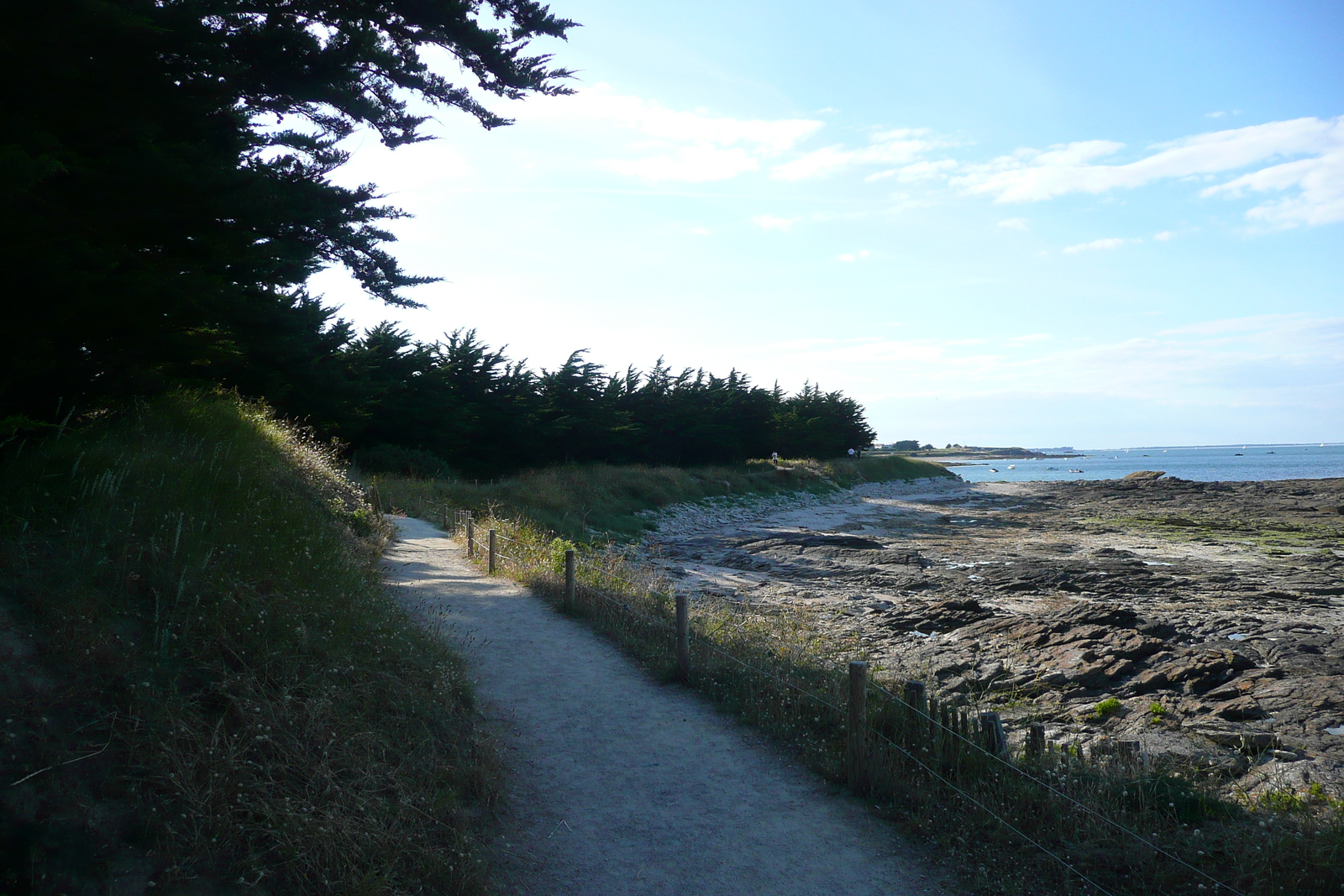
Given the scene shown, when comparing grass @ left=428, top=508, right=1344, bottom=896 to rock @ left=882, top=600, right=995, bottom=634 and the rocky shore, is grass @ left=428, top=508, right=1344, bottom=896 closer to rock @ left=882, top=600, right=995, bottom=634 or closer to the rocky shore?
the rocky shore

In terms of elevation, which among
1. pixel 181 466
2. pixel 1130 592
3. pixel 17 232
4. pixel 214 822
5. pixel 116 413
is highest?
pixel 17 232

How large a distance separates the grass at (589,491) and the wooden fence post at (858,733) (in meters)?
17.1

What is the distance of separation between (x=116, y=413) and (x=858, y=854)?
865cm

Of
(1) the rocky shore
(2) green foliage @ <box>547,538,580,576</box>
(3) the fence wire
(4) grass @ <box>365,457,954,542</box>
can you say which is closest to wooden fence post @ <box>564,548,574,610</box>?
(2) green foliage @ <box>547,538,580,576</box>

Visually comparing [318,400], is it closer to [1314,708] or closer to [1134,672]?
[1134,672]

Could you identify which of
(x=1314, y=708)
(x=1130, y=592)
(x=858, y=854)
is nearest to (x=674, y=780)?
(x=858, y=854)

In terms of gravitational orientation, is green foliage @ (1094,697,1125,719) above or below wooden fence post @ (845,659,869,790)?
below

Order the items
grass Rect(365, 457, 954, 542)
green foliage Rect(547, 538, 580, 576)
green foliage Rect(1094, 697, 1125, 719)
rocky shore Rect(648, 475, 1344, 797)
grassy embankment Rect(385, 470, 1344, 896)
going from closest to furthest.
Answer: grassy embankment Rect(385, 470, 1344, 896)
rocky shore Rect(648, 475, 1344, 797)
green foliage Rect(1094, 697, 1125, 719)
green foliage Rect(547, 538, 580, 576)
grass Rect(365, 457, 954, 542)

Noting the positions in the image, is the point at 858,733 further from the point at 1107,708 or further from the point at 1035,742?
the point at 1107,708

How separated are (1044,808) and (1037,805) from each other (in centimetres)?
12

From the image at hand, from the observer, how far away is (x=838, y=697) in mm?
7082

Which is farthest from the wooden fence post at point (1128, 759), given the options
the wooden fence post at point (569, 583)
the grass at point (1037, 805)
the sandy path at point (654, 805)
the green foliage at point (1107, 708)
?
the wooden fence post at point (569, 583)

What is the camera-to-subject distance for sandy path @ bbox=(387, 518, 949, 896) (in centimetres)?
465

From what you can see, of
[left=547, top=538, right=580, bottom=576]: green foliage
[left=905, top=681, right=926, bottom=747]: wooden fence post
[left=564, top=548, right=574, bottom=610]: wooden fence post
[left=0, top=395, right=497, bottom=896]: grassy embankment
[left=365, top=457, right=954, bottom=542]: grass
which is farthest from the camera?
[left=365, top=457, right=954, bottom=542]: grass
